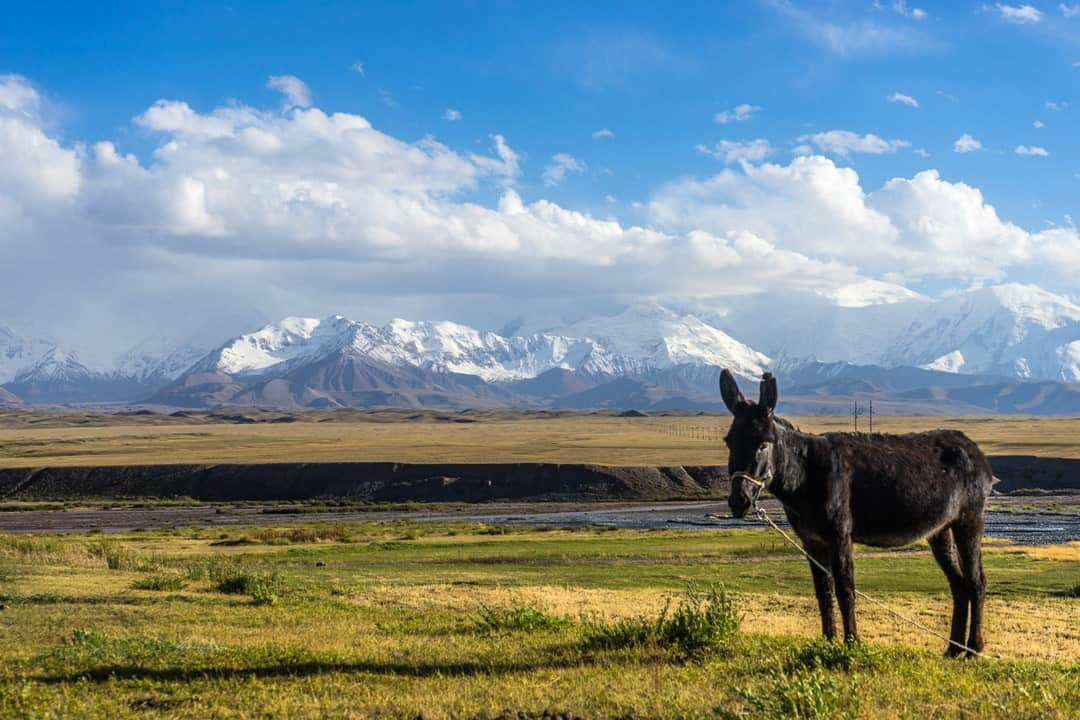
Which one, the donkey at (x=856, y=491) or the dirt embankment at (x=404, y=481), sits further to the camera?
the dirt embankment at (x=404, y=481)

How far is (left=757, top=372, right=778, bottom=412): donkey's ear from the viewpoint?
10.0 m

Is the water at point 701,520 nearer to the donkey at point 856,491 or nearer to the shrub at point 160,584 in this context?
the shrub at point 160,584

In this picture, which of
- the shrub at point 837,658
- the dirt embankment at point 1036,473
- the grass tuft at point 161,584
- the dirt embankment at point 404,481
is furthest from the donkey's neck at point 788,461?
the dirt embankment at point 1036,473

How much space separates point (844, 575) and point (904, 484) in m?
1.47

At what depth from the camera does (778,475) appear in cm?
1053

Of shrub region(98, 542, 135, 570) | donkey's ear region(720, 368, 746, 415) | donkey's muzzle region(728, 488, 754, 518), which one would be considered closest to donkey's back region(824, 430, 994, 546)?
donkey's ear region(720, 368, 746, 415)

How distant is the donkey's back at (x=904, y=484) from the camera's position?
11211mm

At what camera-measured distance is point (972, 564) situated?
1226cm

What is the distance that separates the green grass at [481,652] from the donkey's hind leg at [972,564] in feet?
2.16

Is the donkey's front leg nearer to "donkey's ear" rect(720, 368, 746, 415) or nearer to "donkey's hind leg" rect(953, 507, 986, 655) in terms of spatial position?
"donkey's ear" rect(720, 368, 746, 415)

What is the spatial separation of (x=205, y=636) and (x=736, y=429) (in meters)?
9.06

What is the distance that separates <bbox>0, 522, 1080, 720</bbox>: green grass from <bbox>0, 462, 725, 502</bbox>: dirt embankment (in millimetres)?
67698

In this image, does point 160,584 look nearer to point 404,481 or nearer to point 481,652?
point 481,652

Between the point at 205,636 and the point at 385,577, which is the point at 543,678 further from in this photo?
the point at 385,577
